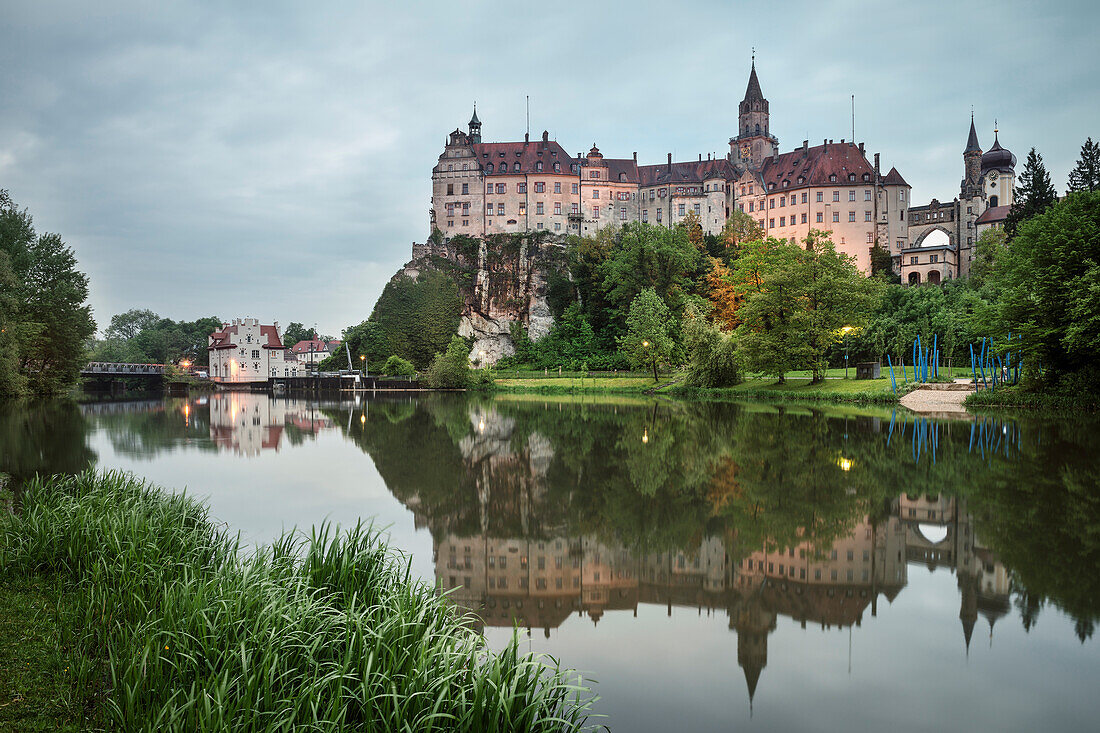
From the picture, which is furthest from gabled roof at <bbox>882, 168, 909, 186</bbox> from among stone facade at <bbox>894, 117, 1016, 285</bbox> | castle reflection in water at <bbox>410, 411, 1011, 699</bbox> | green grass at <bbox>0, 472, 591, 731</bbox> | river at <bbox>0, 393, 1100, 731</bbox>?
green grass at <bbox>0, 472, 591, 731</bbox>

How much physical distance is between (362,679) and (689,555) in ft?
17.1

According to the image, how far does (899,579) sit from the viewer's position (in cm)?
775

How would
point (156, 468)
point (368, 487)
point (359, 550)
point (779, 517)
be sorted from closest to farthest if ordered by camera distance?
point (359, 550), point (779, 517), point (368, 487), point (156, 468)

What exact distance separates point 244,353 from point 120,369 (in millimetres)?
16176

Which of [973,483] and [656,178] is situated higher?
[656,178]

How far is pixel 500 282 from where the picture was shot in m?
76.8

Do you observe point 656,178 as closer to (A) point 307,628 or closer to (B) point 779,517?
(B) point 779,517

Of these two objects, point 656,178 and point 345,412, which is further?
point 656,178

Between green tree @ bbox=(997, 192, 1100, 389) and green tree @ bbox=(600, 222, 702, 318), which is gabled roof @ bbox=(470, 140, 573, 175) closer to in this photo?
green tree @ bbox=(600, 222, 702, 318)

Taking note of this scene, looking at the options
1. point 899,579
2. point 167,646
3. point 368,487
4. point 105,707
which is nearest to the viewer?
point 105,707

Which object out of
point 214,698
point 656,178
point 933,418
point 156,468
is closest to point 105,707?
point 214,698

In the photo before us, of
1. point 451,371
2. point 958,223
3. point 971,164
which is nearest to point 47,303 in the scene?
point 451,371

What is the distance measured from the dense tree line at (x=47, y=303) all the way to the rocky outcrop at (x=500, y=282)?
3611 centimetres

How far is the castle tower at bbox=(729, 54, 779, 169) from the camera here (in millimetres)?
88438
